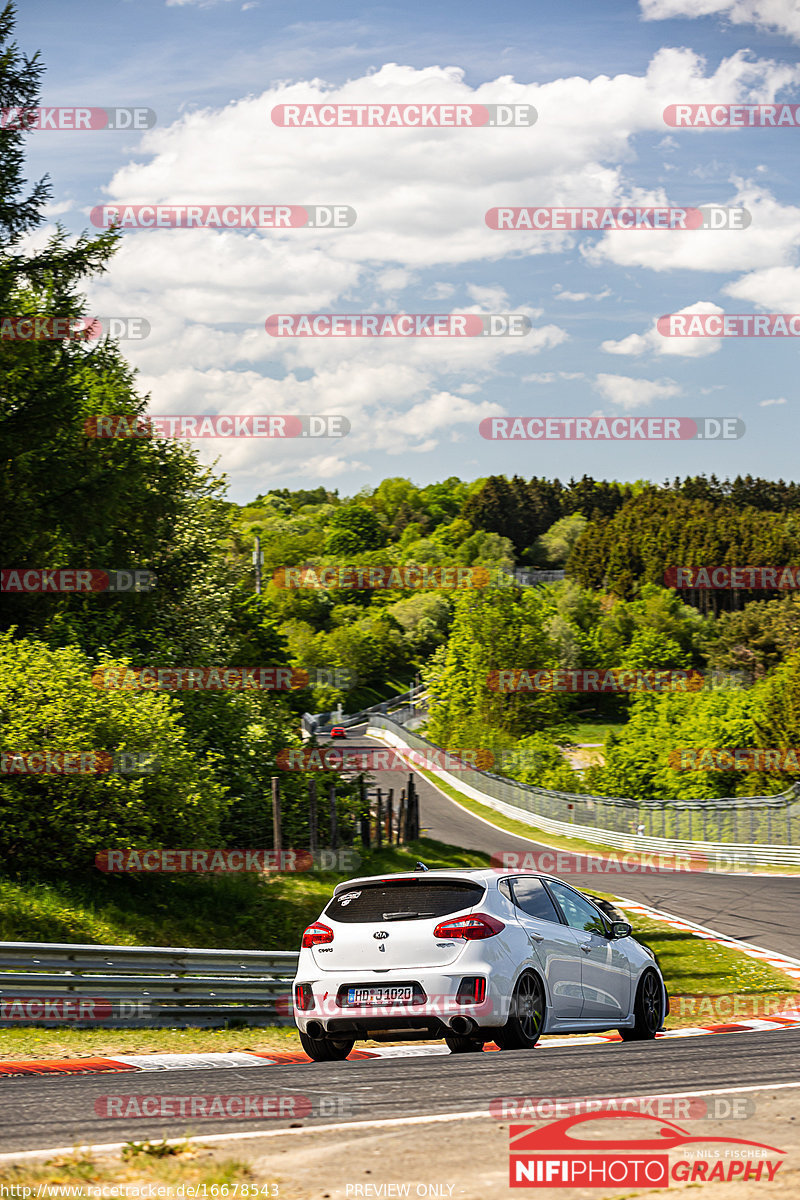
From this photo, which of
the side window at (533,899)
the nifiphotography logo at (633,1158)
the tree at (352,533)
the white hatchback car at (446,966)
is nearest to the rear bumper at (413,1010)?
the white hatchback car at (446,966)

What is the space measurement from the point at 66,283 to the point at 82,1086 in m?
21.5

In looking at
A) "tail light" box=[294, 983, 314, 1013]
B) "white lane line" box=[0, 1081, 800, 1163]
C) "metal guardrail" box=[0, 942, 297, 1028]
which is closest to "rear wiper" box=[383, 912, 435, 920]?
"tail light" box=[294, 983, 314, 1013]

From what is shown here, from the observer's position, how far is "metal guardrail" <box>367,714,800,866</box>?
36812 mm

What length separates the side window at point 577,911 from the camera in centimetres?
979

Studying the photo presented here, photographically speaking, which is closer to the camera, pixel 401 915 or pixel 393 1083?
pixel 393 1083

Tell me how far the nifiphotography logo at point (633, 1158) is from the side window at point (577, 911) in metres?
4.46

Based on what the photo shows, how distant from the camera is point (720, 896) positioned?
94.4ft

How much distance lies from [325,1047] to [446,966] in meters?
1.39

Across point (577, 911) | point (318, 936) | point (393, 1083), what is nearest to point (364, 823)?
point (577, 911)

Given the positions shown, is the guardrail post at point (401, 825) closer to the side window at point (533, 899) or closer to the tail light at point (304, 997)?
the side window at point (533, 899)

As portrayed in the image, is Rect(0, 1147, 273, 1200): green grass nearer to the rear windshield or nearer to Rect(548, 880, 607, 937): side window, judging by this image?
the rear windshield

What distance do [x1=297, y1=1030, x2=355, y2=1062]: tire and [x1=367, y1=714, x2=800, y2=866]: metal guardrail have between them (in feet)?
96.1

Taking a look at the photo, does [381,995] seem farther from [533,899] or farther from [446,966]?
[533,899]

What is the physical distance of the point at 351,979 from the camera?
8609mm
